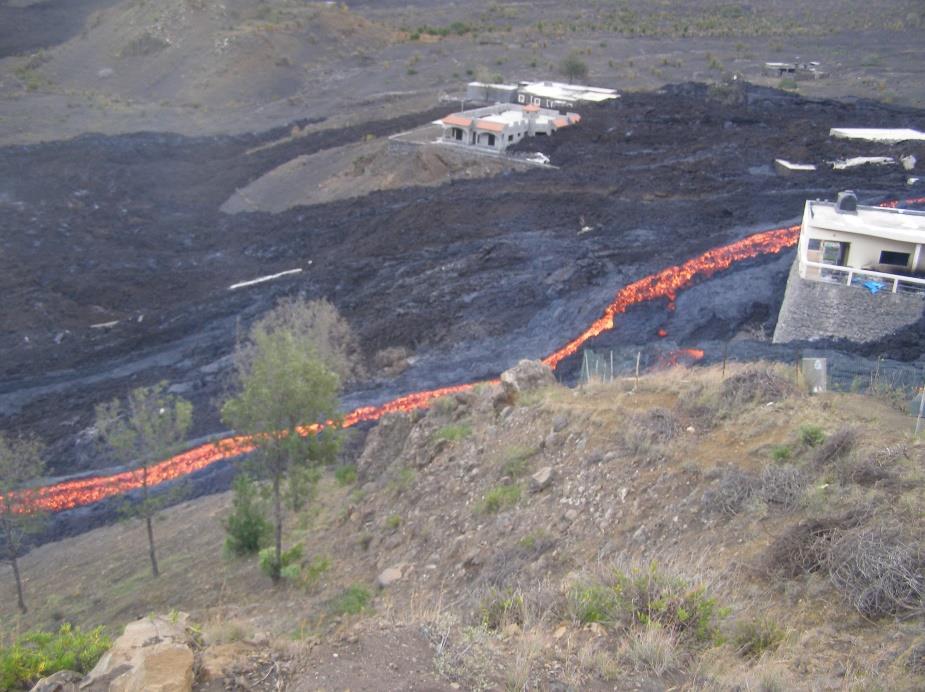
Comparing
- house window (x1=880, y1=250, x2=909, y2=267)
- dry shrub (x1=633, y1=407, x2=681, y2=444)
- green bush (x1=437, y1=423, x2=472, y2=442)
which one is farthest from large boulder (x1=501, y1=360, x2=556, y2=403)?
house window (x1=880, y1=250, x2=909, y2=267)

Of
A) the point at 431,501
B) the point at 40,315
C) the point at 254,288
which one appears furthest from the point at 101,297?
the point at 431,501

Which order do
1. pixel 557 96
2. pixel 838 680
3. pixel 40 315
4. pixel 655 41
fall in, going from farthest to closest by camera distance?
pixel 655 41, pixel 557 96, pixel 40 315, pixel 838 680

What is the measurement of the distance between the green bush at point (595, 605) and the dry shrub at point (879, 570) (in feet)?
6.60

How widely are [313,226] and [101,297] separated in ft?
29.7

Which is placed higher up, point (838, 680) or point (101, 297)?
point (838, 680)

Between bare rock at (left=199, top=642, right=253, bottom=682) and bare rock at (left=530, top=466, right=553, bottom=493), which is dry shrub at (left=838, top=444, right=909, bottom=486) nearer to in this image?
bare rock at (left=530, top=466, right=553, bottom=493)

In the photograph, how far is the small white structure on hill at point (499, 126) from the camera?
42000 millimetres

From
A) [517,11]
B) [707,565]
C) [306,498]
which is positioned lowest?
[306,498]

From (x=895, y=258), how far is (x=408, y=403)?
12690mm

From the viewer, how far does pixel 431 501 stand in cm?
1217

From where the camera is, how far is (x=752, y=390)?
36.0 ft

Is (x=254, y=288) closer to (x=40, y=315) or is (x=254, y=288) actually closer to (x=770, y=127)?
(x=40, y=315)

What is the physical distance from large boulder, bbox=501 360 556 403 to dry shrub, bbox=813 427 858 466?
5.54 metres

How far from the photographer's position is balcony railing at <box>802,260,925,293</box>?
19.4 m
